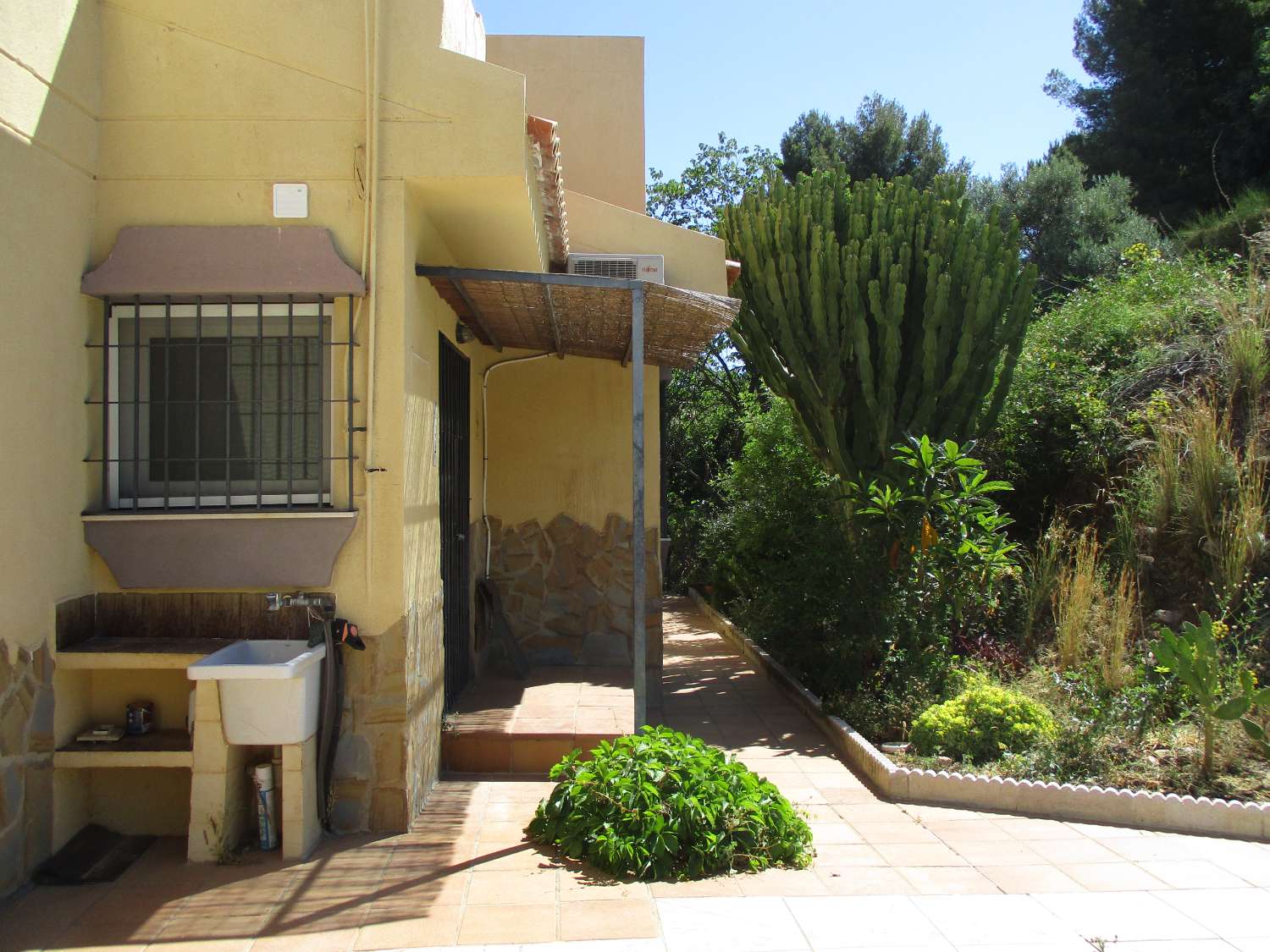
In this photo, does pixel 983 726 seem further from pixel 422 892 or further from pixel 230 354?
→ pixel 230 354

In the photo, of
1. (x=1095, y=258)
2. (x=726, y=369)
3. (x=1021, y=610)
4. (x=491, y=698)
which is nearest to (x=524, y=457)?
(x=491, y=698)

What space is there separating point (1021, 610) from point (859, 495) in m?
1.76

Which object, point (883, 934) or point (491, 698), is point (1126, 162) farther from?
point (883, 934)

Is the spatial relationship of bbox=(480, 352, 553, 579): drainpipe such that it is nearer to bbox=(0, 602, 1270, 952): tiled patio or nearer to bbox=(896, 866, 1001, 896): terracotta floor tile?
bbox=(0, 602, 1270, 952): tiled patio

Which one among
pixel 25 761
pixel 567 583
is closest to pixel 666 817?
pixel 25 761

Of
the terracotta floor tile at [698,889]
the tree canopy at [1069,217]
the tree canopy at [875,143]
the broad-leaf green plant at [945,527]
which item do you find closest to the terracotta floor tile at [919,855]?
the terracotta floor tile at [698,889]

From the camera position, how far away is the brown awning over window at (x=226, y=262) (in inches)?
192

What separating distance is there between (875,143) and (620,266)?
16.4 meters

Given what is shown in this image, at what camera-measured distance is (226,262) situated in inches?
195

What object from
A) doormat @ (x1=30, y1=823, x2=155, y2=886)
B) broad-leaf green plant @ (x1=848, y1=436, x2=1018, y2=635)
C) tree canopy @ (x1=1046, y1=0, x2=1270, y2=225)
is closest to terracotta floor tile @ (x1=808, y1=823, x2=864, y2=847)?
broad-leaf green plant @ (x1=848, y1=436, x2=1018, y2=635)

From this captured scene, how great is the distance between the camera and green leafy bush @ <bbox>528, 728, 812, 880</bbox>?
14.8 ft

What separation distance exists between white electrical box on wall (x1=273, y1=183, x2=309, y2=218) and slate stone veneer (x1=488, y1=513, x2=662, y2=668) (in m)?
4.16

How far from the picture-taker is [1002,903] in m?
4.28

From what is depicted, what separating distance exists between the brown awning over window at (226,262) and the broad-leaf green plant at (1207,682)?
5.05 metres
